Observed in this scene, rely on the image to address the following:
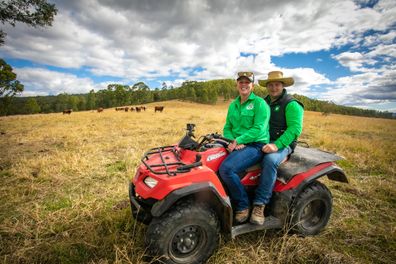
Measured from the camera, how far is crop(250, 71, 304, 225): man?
11.1 feet

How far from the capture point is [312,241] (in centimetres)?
357

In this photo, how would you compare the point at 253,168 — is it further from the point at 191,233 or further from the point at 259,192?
the point at 191,233

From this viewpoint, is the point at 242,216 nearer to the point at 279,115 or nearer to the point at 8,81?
the point at 279,115

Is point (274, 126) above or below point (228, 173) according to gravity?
above

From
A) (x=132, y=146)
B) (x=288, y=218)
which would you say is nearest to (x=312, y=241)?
(x=288, y=218)

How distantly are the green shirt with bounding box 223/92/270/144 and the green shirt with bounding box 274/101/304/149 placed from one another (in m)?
0.24

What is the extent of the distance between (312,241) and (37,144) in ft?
40.8

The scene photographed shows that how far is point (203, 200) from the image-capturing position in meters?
3.05

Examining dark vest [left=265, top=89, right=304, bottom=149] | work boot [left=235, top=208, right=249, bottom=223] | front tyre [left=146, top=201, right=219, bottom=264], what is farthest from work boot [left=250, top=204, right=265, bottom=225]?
dark vest [left=265, top=89, right=304, bottom=149]

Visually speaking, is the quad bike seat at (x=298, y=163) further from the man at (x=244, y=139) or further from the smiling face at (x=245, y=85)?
the smiling face at (x=245, y=85)

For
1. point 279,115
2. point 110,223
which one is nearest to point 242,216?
point 279,115

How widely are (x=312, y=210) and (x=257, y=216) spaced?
1349 mm

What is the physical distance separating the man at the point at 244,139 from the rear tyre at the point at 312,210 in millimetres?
905

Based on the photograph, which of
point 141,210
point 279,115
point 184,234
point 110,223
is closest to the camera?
point 184,234
